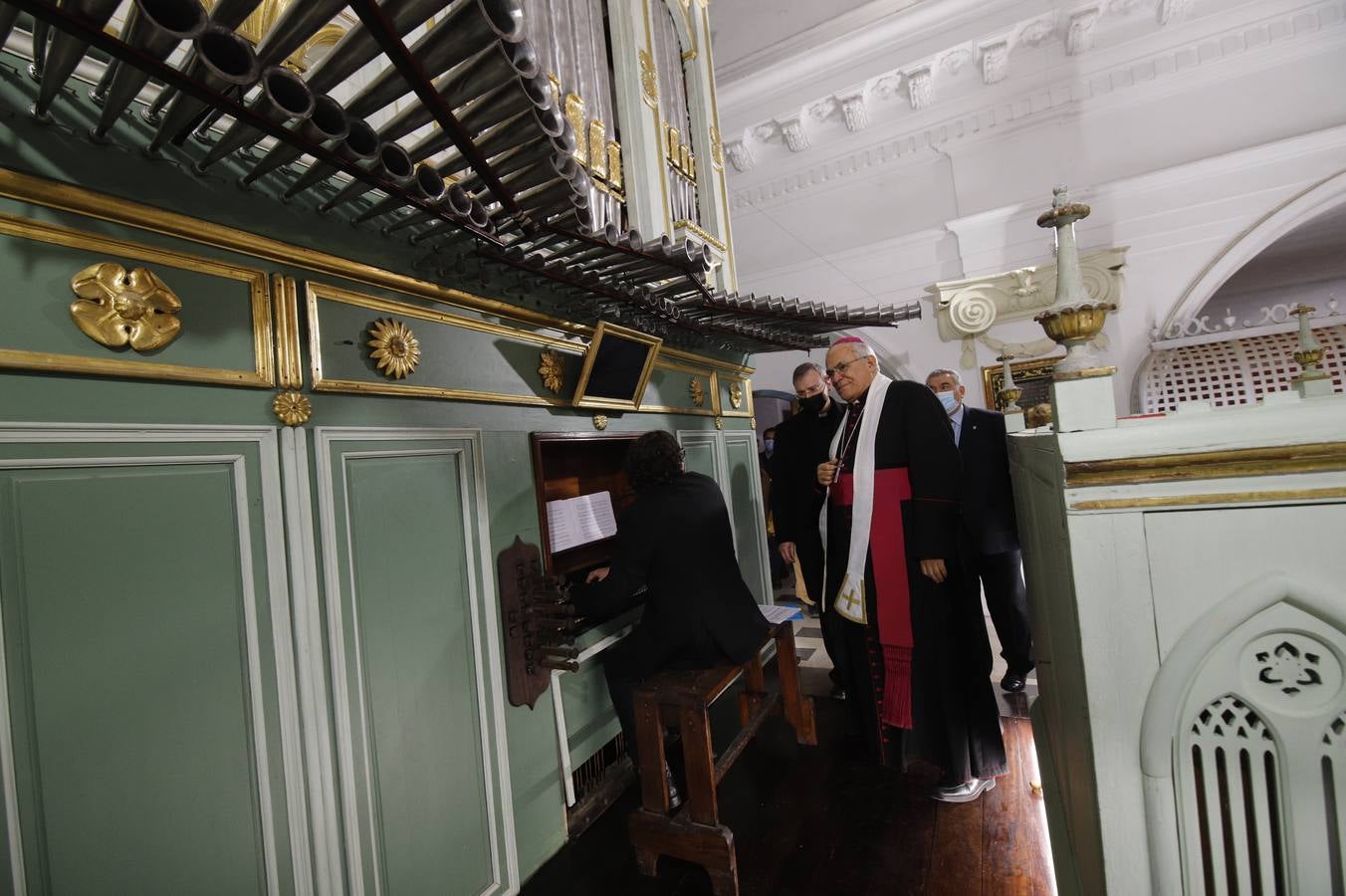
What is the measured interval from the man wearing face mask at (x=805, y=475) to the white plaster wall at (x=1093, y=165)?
3.40m

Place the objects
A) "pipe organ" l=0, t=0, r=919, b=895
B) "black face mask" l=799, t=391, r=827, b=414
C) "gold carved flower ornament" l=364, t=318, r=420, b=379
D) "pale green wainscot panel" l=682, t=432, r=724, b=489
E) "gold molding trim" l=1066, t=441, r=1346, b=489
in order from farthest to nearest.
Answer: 1. "pale green wainscot panel" l=682, t=432, r=724, b=489
2. "black face mask" l=799, t=391, r=827, b=414
3. "gold carved flower ornament" l=364, t=318, r=420, b=379
4. "pipe organ" l=0, t=0, r=919, b=895
5. "gold molding trim" l=1066, t=441, r=1346, b=489

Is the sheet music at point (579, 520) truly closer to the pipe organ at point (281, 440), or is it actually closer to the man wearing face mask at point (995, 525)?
the pipe organ at point (281, 440)

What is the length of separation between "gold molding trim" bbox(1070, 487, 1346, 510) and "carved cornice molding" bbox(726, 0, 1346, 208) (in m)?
6.61

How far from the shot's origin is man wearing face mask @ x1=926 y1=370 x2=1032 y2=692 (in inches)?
111

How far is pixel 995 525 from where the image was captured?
9.25ft

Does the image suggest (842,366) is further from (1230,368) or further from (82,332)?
(1230,368)

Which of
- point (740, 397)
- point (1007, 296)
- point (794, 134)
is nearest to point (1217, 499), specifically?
point (740, 397)

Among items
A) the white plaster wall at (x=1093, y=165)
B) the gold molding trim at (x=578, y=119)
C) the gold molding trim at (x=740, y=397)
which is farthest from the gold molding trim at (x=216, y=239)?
the white plaster wall at (x=1093, y=165)

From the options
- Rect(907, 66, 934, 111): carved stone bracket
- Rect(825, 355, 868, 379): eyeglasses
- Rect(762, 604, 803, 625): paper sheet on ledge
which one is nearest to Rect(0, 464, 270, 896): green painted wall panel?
Rect(762, 604, 803, 625): paper sheet on ledge

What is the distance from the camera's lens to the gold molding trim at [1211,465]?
770mm

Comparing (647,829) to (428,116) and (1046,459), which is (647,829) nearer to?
(1046,459)

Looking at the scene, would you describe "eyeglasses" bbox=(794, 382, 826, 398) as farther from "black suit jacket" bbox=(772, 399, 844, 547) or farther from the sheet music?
the sheet music

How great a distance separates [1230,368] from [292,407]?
22.8 feet

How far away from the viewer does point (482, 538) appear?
203 centimetres
